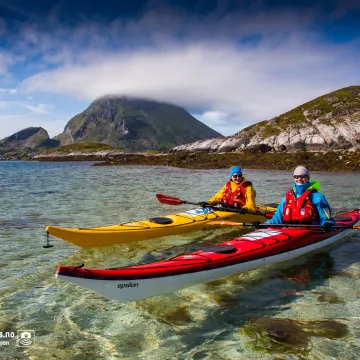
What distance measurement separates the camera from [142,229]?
876cm

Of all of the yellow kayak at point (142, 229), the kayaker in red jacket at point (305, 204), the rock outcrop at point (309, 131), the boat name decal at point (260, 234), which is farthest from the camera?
the rock outcrop at point (309, 131)

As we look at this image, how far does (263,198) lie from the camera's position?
740 inches

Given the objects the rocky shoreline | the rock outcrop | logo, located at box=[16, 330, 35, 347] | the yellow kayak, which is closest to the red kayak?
logo, located at box=[16, 330, 35, 347]

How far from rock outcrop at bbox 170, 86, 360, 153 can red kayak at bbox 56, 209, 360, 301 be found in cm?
5310

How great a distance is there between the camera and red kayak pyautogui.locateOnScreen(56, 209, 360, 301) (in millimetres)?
4523

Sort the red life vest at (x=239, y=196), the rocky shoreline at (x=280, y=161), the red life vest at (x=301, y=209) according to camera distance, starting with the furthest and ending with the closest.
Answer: the rocky shoreline at (x=280, y=161) → the red life vest at (x=239, y=196) → the red life vest at (x=301, y=209)

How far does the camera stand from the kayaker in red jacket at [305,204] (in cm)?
786

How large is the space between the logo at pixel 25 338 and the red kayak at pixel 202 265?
3.67ft

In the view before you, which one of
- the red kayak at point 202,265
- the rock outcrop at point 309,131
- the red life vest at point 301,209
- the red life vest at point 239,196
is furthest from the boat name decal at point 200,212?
the rock outcrop at point 309,131

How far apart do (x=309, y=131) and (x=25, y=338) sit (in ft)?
215

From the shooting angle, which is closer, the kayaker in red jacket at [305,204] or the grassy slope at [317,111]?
the kayaker in red jacket at [305,204]

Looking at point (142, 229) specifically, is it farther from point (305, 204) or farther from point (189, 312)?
point (305, 204)

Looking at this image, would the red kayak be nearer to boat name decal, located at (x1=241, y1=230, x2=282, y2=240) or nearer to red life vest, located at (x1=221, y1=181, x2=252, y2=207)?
boat name decal, located at (x1=241, y1=230, x2=282, y2=240)

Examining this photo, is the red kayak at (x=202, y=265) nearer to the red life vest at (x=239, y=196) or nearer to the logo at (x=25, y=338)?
the logo at (x=25, y=338)
